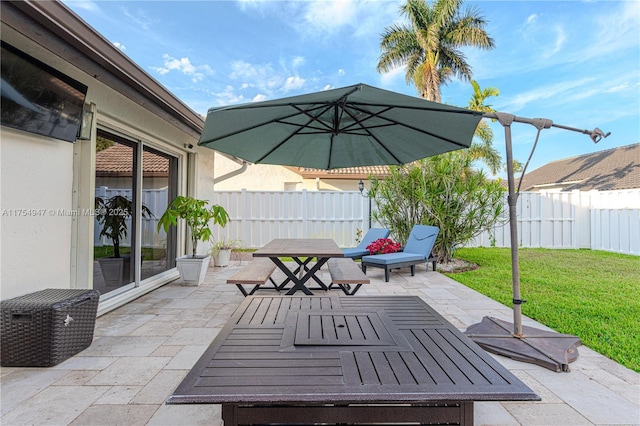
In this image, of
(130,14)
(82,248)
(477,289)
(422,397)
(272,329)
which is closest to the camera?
(422,397)

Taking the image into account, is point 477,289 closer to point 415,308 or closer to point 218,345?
point 415,308

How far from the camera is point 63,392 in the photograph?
213 centimetres

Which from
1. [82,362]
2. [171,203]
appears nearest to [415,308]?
[82,362]

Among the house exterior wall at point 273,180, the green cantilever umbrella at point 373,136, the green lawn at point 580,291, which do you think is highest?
the house exterior wall at point 273,180

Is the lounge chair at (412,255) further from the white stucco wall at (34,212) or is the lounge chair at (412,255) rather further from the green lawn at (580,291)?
the white stucco wall at (34,212)

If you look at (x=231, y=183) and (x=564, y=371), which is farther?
(x=231, y=183)

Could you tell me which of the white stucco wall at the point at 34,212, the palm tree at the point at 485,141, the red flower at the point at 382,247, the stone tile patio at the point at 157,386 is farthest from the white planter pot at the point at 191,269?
the palm tree at the point at 485,141

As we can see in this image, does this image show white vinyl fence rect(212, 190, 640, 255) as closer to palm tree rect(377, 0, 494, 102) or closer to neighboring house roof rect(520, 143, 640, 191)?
neighboring house roof rect(520, 143, 640, 191)

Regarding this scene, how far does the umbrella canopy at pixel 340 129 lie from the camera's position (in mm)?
1980

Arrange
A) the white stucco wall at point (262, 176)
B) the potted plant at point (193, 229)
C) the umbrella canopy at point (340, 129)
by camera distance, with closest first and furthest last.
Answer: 1. the umbrella canopy at point (340, 129)
2. the potted plant at point (193, 229)
3. the white stucco wall at point (262, 176)

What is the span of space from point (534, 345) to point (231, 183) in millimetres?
12792

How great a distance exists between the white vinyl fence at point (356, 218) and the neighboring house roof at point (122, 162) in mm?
4024

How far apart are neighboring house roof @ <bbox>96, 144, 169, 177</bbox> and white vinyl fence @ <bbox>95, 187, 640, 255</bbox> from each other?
13.2 ft

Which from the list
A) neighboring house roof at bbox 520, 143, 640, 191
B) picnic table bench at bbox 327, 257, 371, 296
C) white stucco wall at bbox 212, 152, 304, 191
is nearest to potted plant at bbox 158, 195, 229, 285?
picnic table bench at bbox 327, 257, 371, 296
